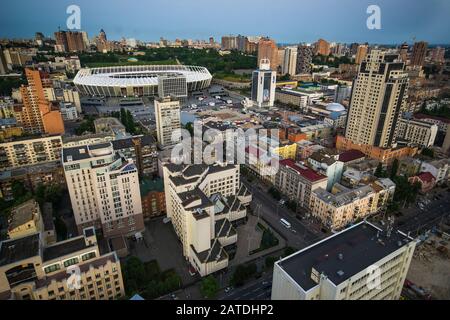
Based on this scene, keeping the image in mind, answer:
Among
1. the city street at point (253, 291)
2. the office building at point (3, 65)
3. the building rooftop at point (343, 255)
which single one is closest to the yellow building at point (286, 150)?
the city street at point (253, 291)

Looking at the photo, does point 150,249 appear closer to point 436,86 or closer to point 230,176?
point 230,176

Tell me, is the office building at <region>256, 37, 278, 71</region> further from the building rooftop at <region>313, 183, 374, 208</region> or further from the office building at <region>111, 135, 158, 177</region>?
the building rooftop at <region>313, 183, 374, 208</region>

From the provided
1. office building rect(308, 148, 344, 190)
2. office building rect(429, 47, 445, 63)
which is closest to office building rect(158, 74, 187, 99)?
office building rect(308, 148, 344, 190)

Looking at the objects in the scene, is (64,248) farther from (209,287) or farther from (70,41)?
(70,41)

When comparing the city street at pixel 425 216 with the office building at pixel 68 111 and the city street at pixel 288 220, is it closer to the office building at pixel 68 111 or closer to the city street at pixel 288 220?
the city street at pixel 288 220

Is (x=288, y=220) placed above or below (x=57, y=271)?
below

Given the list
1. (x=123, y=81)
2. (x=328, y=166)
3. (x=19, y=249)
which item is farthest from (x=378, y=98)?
(x=123, y=81)
